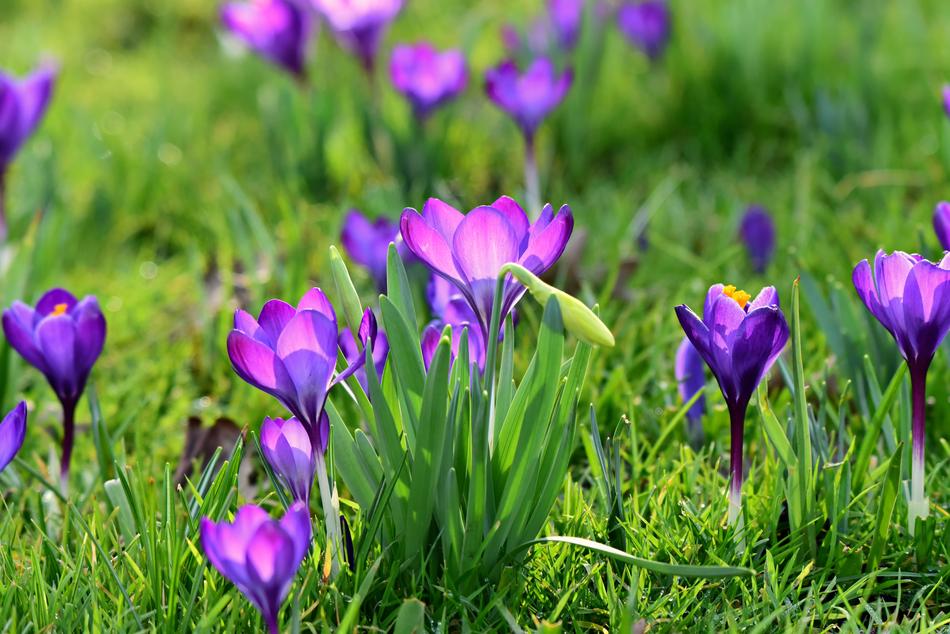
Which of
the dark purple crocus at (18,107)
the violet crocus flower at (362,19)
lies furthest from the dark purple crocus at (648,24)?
the dark purple crocus at (18,107)

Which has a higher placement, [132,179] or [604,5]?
[604,5]

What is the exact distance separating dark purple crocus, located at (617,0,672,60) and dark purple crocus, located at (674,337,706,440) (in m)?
1.80

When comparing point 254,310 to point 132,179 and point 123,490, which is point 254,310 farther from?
point 132,179

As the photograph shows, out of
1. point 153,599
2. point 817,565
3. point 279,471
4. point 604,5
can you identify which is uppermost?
point 604,5

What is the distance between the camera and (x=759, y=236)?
88.0 inches

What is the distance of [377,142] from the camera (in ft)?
9.68

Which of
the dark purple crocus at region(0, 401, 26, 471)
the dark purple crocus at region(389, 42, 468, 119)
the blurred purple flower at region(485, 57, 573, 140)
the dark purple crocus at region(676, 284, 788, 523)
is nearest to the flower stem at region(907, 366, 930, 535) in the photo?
the dark purple crocus at region(676, 284, 788, 523)

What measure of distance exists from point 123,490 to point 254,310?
746 millimetres

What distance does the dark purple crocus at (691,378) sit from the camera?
1661 mm

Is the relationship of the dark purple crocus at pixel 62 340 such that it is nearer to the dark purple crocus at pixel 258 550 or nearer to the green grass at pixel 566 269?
the green grass at pixel 566 269

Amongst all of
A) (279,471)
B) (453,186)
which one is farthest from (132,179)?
(279,471)

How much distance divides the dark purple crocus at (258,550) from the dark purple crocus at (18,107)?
1.59 m

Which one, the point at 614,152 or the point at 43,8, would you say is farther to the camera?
the point at 43,8

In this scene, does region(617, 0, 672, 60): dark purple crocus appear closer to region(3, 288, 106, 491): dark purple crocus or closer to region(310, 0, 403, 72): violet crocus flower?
region(310, 0, 403, 72): violet crocus flower
